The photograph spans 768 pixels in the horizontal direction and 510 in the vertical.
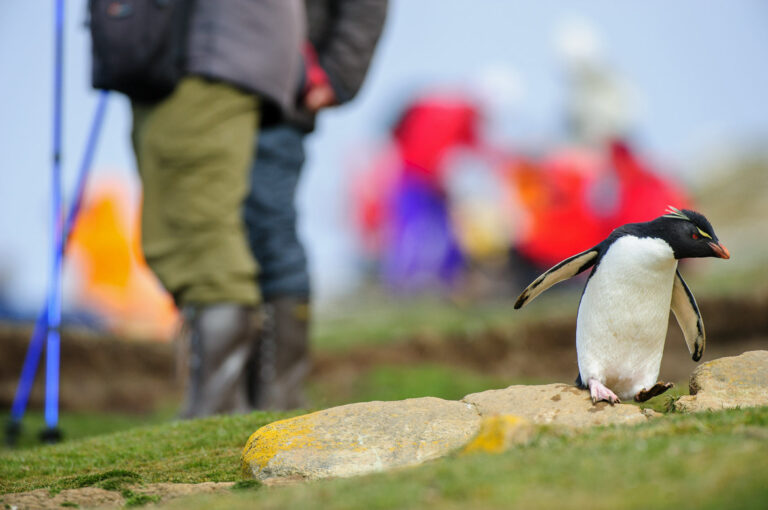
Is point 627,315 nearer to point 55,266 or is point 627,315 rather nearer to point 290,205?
point 290,205

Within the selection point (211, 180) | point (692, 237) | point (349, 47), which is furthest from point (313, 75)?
point (692, 237)

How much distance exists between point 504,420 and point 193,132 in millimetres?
3066

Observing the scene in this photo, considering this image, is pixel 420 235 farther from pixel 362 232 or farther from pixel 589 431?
pixel 589 431

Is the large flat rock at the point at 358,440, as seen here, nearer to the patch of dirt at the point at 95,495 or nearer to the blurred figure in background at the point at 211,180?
the patch of dirt at the point at 95,495

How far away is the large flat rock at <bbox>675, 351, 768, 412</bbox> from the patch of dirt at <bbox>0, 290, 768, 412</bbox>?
5.51m

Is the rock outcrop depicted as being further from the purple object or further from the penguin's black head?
the purple object

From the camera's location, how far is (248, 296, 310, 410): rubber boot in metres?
5.86

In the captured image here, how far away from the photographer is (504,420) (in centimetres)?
299

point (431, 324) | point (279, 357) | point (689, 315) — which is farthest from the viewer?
point (431, 324)

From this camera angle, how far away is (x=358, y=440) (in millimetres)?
3432

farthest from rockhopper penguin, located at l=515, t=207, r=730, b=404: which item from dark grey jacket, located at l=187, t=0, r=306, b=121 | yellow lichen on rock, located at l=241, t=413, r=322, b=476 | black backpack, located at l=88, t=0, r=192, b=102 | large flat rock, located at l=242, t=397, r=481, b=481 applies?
black backpack, located at l=88, t=0, r=192, b=102

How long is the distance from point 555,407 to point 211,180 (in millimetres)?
2713

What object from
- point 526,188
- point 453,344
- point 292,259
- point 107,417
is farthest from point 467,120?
point 292,259

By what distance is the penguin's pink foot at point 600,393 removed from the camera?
11.8 feet
